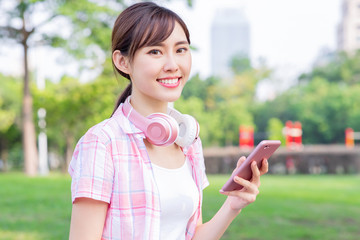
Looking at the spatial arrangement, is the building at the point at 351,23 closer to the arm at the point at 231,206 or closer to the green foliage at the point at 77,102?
the green foliage at the point at 77,102

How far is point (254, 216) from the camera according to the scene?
21.4ft

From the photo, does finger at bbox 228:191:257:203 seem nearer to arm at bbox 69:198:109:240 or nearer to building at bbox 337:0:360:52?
arm at bbox 69:198:109:240

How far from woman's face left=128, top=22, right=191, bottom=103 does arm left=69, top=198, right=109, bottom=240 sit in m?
0.41

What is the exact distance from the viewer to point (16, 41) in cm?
1588

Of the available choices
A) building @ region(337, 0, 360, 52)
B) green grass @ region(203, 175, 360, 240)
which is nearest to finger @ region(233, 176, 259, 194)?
green grass @ region(203, 175, 360, 240)

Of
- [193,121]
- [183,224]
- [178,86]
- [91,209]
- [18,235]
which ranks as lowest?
[18,235]

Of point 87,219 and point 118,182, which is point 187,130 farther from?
point 87,219

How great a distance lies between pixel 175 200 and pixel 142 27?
569 millimetres

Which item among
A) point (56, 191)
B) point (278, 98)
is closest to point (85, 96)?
point (56, 191)

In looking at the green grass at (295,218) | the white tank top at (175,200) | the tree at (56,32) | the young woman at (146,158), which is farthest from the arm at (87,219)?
the tree at (56,32)

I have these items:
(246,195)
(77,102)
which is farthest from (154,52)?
(77,102)

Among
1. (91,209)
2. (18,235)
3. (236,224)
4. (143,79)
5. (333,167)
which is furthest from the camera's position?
(333,167)

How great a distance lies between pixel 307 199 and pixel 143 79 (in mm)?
7482

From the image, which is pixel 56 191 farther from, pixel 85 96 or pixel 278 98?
pixel 278 98
